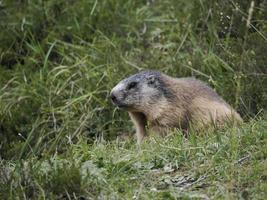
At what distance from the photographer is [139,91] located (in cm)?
875

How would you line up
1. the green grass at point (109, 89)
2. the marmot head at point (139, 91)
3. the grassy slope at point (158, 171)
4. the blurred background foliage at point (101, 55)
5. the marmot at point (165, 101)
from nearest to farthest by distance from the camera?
the grassy slope at point (158, 171) < the green grass at point (109, 89) < the marmot at point (165, 101) < the marmot head at point (139, 91) < the blurred background foliage at point (101, 55)

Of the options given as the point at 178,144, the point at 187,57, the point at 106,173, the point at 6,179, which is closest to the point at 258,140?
the point at 178,144

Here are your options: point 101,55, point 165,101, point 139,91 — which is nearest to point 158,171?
point 165,101

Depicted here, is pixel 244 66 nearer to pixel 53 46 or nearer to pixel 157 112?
pixel 157 112

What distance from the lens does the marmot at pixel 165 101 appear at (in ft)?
27.3

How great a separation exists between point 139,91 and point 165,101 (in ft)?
1.02

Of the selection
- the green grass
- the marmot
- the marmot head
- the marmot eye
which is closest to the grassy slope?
the green grass

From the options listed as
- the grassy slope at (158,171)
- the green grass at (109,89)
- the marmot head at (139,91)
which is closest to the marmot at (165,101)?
the marmot head at (139,91)

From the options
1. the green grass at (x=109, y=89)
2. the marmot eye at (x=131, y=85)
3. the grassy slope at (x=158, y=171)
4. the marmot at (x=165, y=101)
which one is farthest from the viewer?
the marmot eye at (x=131, y=85)

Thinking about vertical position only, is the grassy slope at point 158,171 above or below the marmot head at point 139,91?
above

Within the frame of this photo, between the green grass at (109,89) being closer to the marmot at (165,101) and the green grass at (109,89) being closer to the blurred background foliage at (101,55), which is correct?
the blurred background foliage at (101,55)

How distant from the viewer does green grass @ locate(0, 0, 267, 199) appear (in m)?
5.71

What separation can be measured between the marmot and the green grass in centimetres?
35

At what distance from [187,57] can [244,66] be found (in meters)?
1.37
